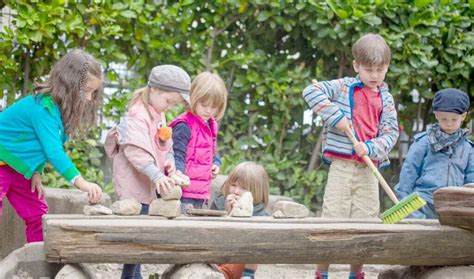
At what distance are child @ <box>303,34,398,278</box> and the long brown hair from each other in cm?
127

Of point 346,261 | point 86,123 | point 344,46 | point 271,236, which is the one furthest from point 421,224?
point 344,46

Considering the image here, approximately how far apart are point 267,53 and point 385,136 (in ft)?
9.07

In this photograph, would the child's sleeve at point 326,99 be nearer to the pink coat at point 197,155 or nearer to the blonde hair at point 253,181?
the blonde hair at point 253,181

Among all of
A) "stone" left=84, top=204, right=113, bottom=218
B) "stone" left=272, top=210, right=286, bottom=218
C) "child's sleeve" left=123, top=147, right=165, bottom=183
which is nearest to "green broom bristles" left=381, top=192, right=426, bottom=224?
"stone" left=272, top=210, right=286, bottom=218

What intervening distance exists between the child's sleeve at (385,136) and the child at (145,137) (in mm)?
1126

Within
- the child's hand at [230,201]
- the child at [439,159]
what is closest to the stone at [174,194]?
the child's hand at [230,201]

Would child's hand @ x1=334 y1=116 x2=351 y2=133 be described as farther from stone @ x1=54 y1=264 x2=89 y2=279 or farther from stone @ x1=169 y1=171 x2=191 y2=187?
stone @ x1=54 y1=264 x2=89 y2=279

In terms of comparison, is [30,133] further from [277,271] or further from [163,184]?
[277,271]

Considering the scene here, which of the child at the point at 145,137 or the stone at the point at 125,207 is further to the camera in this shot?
the child at the point at 145,137

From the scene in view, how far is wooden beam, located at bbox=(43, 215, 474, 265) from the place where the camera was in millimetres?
4203

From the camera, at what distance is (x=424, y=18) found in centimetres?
775

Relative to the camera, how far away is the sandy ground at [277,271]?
6336mm

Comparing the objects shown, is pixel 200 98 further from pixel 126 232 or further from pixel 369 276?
pixel 369 276

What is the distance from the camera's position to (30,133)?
16.6 ft
